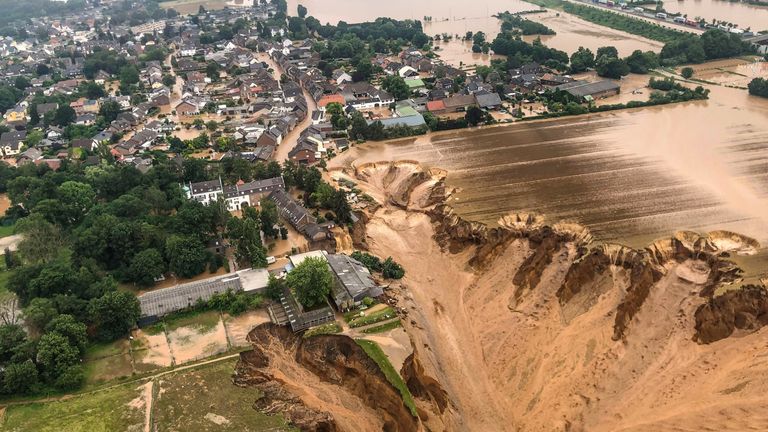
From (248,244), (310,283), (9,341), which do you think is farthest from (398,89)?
(9,341)

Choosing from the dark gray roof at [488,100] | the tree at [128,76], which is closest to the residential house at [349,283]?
the dark gray roof at [488,100]

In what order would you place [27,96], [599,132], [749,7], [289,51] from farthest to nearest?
[749,7]
[289,51]
[27,96]
[599,132]

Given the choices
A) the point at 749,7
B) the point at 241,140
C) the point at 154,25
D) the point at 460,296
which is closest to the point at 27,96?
the point at 241,140

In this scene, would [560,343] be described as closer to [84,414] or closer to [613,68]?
[84,414]

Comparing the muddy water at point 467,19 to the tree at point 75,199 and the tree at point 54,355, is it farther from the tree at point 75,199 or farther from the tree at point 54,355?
the tree at point 54,355

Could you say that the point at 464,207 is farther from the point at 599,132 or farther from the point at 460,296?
the point at 599,132

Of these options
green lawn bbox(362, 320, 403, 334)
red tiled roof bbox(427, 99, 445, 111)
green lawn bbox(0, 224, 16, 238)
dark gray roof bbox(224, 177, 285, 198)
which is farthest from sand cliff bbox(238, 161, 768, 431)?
red tiled roof bbox(427, 99, 445, 111)
